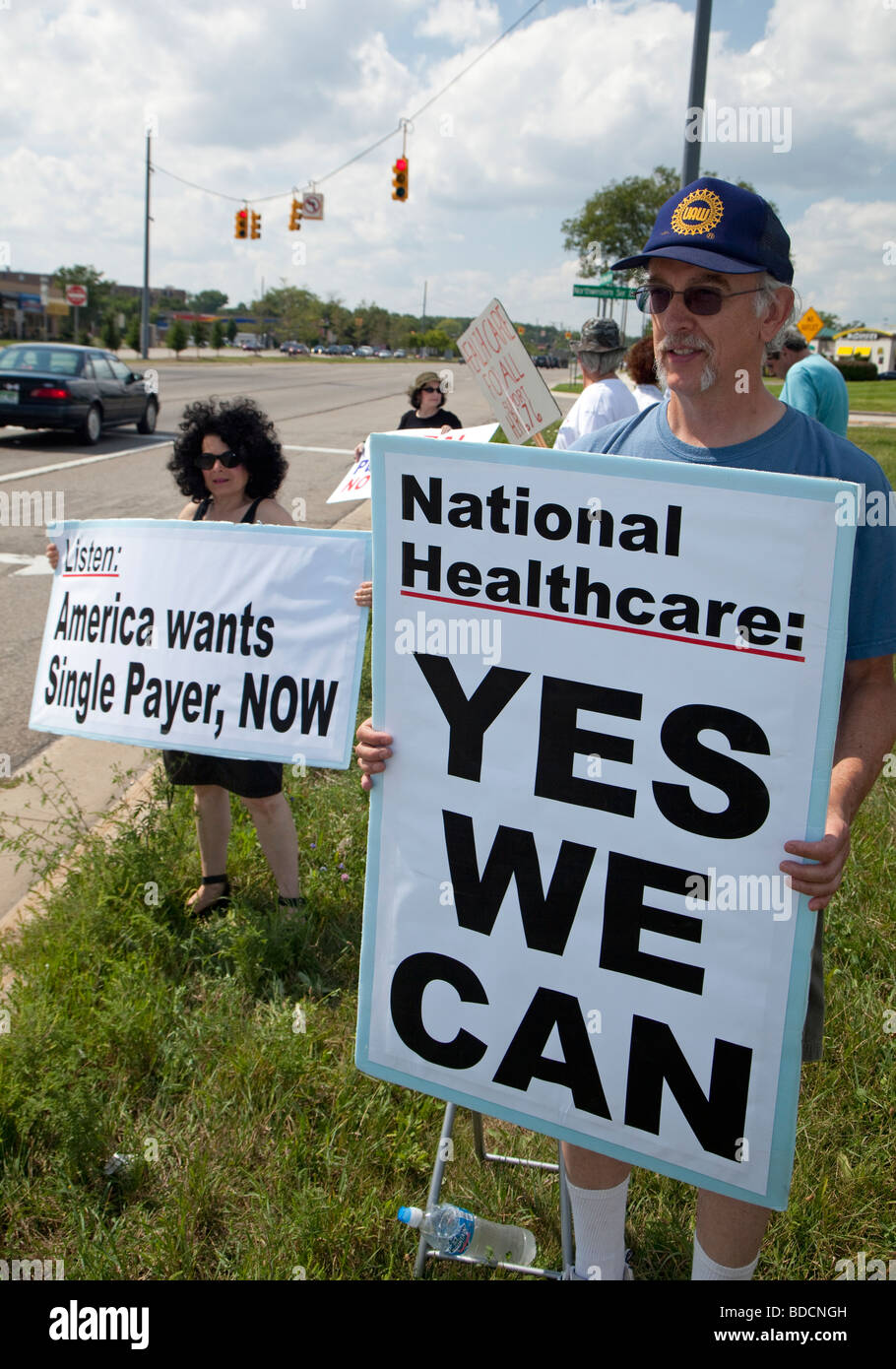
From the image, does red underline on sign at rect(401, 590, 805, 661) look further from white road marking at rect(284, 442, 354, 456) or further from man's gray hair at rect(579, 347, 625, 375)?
white road marking at rect(284, 442, 354, 456)

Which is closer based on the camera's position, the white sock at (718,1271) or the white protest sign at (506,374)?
the white sock at (718,1271)

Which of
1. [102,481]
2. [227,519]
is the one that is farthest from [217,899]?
[102,481]

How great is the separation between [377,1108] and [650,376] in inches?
204

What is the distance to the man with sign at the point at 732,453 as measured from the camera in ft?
6.01

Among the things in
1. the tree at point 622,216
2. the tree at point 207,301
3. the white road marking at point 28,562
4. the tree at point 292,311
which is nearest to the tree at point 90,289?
the tree at point 292,311

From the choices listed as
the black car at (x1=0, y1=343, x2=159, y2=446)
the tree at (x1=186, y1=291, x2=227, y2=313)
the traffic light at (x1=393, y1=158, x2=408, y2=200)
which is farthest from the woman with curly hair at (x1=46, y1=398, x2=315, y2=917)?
the tree at (x1=186, y1=291, x2=227, y2=313)

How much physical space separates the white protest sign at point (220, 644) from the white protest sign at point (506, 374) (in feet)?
6.38

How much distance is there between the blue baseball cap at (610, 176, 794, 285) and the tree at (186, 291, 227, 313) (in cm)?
19753

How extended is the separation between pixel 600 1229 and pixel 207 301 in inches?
8159

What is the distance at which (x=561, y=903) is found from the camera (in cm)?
186

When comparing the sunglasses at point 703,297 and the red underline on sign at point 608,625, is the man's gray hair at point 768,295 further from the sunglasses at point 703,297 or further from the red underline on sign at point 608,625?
the red underline on sign at point 608,625

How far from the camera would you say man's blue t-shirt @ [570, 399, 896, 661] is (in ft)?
5.97
